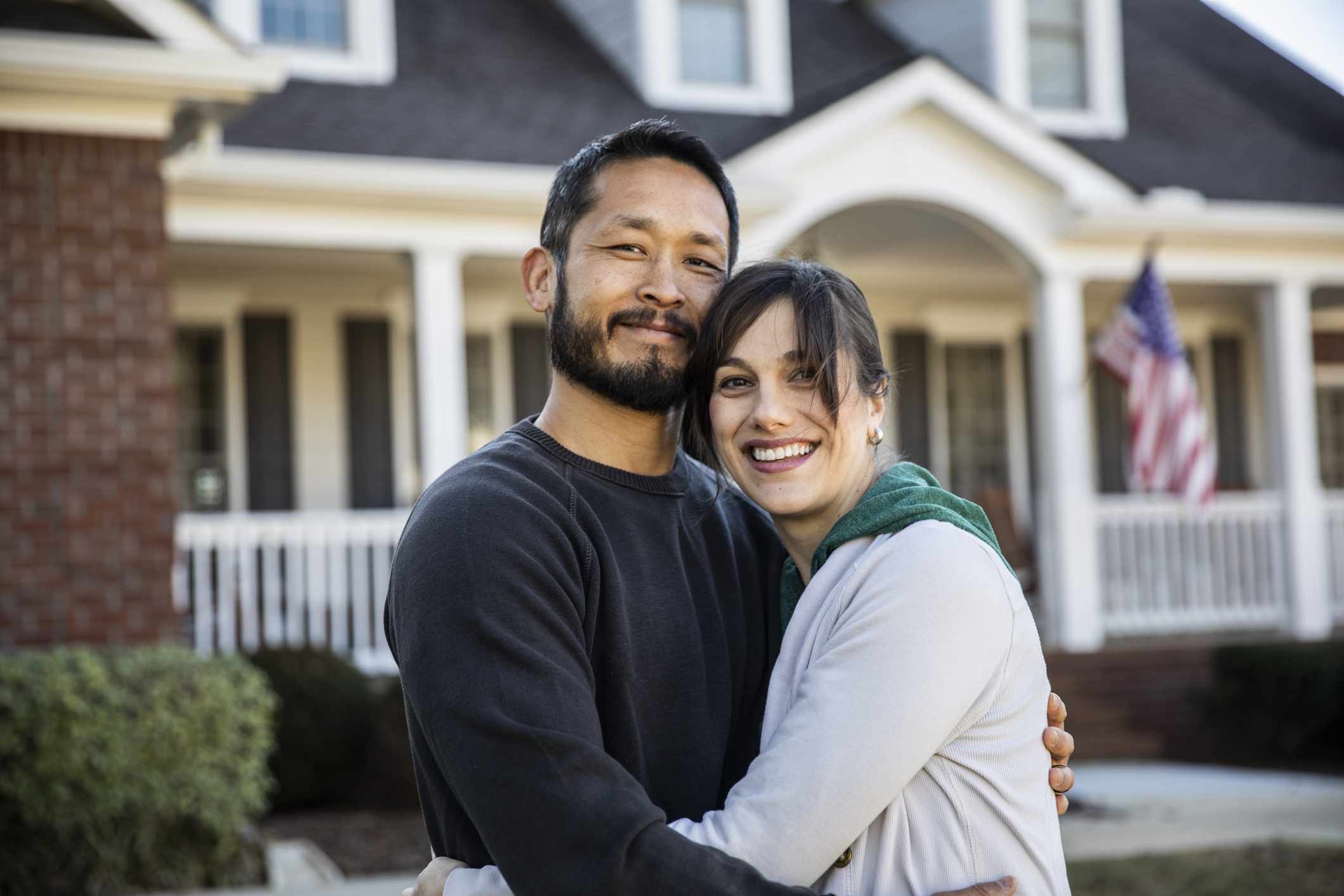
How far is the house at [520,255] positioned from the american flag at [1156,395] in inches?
25.0

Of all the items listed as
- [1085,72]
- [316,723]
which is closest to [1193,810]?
[316,723]

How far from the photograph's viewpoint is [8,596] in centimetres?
718

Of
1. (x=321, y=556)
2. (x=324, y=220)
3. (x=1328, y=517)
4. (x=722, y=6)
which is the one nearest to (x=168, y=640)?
(x=321, y=556)

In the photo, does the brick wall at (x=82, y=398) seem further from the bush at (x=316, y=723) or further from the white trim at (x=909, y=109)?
the white trim at (x=909, y=109)

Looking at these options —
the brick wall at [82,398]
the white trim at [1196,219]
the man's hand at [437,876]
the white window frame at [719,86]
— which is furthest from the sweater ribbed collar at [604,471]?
the white window frame at [719,86]

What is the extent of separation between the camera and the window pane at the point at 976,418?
13805 millimetres

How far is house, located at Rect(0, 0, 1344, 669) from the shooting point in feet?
24.5

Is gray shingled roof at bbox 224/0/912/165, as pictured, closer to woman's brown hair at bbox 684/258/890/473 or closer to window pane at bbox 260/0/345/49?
window pane at bbox 260/0/345/49

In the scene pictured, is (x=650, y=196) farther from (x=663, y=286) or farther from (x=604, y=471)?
(x=604, y=471)

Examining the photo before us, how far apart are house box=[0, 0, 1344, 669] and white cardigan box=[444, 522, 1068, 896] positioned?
595cm

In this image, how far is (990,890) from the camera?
6.72 feet

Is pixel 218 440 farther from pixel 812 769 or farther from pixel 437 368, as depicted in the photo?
pixel 812 769

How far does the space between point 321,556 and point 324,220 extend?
2.17 meters

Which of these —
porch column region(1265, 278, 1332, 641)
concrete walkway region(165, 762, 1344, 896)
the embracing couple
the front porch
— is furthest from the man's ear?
porch column region(1265, 278, 1332, 641)
